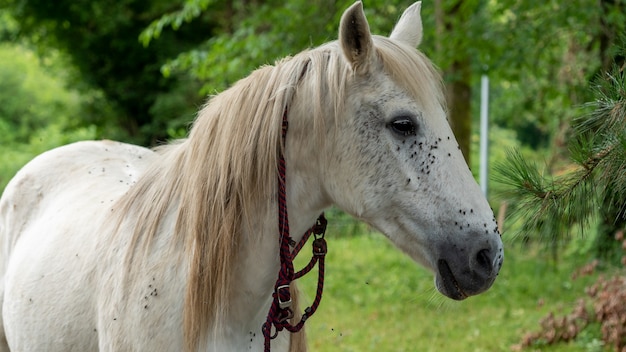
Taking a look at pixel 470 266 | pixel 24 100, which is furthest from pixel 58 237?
pixel 24 100

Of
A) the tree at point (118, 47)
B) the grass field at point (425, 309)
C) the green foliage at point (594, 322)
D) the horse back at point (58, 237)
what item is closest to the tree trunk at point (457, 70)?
the green foliage at point (594, 322)

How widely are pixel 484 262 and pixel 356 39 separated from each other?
2.50 ft

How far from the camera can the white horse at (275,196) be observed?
1.97 m

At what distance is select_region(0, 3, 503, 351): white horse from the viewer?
1974 millimetres

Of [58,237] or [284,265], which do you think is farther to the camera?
[58,237]

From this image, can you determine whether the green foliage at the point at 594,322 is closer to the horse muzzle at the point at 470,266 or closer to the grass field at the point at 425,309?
the grass field at the point at 425,309

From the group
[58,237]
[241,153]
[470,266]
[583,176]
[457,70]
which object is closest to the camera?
[470,266]

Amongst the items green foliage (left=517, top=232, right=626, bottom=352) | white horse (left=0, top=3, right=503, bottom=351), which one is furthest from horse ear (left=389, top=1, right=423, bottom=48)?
green foliage (left=517, top=232, right=626, bottom=352)

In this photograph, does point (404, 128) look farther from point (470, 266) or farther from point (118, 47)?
point (118, 47)

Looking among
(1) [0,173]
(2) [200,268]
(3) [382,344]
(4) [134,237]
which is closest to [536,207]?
(2) [200,268]

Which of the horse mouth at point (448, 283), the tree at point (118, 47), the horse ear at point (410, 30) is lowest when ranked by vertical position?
the horse mouth at point (448, 283)

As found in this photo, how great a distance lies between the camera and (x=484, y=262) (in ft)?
6.38

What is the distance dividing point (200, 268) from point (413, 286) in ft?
19.0

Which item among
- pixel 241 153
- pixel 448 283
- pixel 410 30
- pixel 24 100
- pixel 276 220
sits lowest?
pixel 448 283
